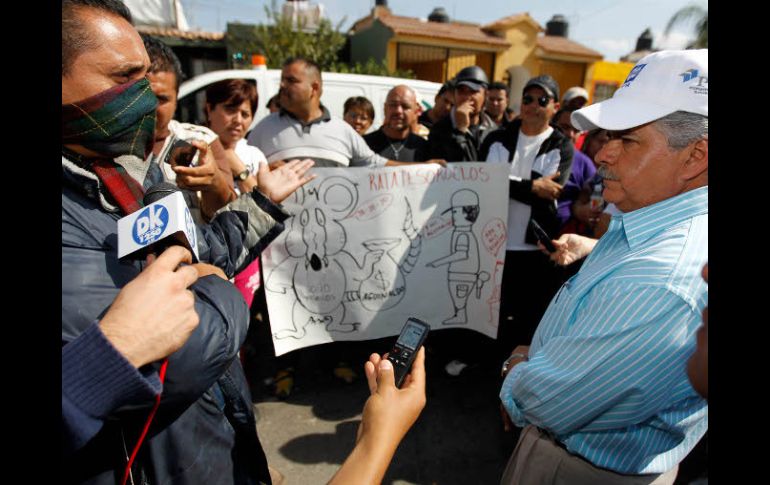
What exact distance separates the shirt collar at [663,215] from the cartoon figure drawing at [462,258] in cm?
167

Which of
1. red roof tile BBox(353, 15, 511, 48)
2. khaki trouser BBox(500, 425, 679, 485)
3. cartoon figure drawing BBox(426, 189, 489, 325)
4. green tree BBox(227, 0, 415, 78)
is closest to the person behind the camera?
khaki trouser BBox(500, 425, 679, 485)

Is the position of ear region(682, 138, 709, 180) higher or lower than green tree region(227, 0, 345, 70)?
lower

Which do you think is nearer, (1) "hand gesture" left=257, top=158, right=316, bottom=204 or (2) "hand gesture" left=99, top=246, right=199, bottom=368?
(2) "hand gesture" left=99, top=246, right=199, bottom=368

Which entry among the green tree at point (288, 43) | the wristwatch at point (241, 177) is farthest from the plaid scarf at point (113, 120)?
the green tree at point (288, 43)

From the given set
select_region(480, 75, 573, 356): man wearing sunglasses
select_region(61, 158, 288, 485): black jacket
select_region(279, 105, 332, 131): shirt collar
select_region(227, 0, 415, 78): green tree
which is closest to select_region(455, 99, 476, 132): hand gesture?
select_region(480, 75, 573, 356): man wearing sunglasses

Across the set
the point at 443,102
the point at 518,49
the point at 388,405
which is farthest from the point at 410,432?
the point at 518,49

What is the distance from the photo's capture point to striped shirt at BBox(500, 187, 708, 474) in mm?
995

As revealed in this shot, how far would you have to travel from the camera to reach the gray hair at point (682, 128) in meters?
1.19

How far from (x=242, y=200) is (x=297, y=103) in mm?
1640

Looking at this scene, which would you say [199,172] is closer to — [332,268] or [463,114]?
[332,268]

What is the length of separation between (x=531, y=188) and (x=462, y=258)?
718mm

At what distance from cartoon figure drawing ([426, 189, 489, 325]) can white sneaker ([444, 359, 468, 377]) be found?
0.46 m

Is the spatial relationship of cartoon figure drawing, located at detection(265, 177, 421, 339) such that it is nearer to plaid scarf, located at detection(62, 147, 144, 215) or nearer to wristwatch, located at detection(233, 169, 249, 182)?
wristwatch, located at detection(233, 169, 249, 182)
